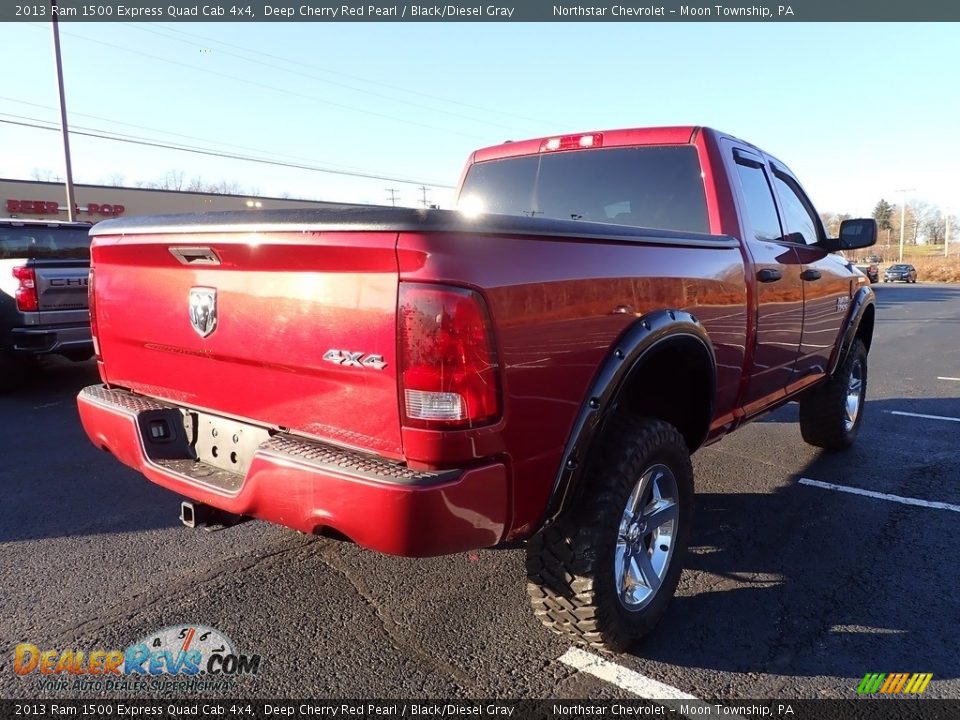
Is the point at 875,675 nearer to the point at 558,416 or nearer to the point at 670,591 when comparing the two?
the point at 670,591

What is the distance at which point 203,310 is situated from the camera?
2.41 m

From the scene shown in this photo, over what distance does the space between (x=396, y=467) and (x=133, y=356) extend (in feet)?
5.00

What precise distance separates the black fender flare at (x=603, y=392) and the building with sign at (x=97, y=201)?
30.2 metres

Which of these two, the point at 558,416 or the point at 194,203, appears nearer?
the point at 558,416

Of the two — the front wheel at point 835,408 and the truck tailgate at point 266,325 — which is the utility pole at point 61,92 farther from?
the front wheel at point 835,408

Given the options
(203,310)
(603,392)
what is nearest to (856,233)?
(603,392)

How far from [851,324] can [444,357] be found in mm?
4174

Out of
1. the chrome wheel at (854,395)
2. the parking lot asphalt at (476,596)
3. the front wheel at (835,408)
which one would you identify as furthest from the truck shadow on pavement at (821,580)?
the chrome wheel at (854,395)

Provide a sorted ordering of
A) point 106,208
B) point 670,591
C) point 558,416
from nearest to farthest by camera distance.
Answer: point 558,416 → point 670,591 → point 106,208

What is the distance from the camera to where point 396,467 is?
1.93 meters

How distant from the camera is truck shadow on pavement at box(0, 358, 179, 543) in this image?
368cm

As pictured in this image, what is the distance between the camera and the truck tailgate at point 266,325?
1.94m

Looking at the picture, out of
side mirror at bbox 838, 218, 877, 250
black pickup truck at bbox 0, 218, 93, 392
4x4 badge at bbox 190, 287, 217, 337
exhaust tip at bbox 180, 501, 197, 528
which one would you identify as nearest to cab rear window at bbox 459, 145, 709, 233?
side mirror at bbox 838, 218, 877, 250

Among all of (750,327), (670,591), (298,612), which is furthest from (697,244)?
(298,612)
